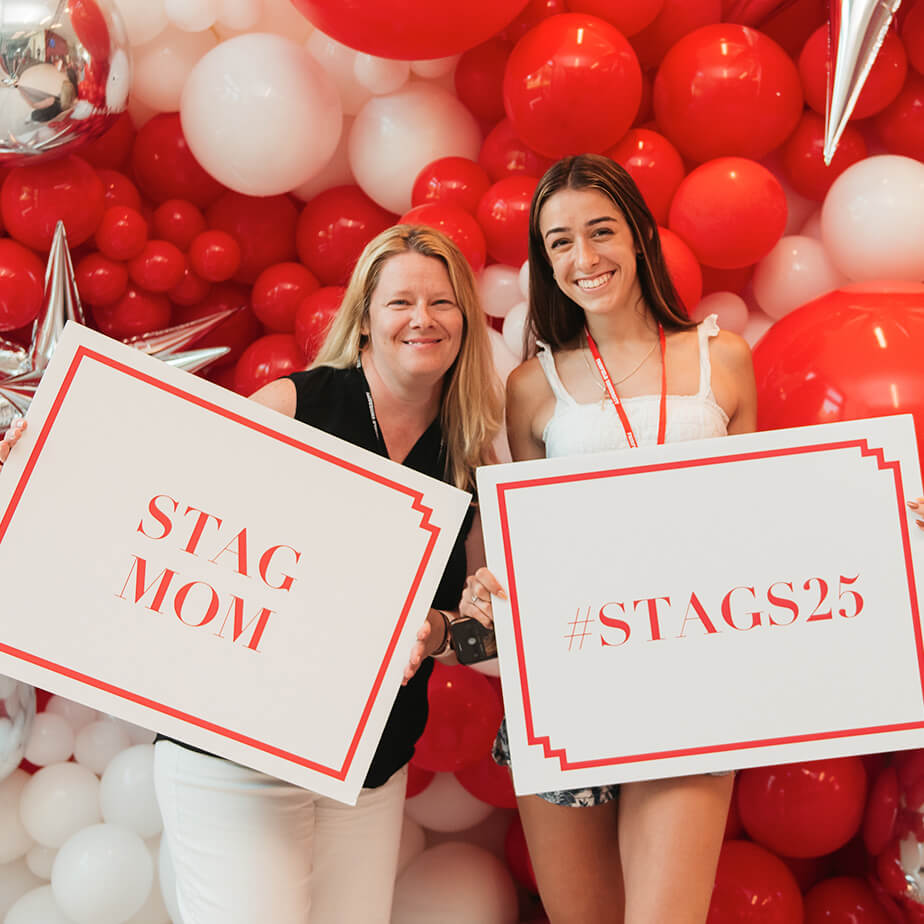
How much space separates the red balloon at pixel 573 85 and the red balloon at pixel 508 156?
110mm

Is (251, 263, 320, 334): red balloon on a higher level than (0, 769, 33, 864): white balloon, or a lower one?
higher

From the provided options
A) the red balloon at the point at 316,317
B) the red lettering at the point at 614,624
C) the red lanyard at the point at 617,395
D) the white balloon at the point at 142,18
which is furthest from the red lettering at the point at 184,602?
the white balloon at the point at 142,18

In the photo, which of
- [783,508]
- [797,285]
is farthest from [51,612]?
[797,285]

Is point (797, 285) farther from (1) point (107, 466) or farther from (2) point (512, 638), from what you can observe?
(1) point (107, 466)

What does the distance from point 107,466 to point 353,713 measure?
0.53 meters

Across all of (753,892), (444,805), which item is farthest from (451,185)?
(753,892)

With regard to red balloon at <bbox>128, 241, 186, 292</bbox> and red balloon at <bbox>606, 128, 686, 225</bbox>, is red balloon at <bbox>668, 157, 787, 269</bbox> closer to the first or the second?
red balloon at <bbox>606, 128, 686, 225</bbox>

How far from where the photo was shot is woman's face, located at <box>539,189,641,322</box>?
1591 millimetres

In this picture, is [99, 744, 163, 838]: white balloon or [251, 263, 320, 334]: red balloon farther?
[251, 263, 320, 334]: red balloon

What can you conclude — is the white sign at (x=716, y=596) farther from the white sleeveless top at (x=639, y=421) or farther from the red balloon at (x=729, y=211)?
the red balloon at (x=729, y=211)

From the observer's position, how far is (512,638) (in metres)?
1.39

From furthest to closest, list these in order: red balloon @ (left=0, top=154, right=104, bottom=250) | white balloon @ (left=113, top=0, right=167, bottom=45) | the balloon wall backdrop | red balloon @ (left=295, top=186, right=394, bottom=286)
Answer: red balloon @ (left=295, top=186, right=394, bottom=286), white balloon @ (left=113, top=0, right=167, bottom=45), red balloon @ (left=0, top=154, right=104, bottom=250), the balloon wall backdrop

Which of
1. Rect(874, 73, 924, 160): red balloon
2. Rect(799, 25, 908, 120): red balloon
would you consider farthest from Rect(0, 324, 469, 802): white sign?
Rect(874, 73, 924, 160): red balloon

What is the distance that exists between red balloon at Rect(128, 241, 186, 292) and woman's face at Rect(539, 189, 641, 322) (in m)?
0.99
